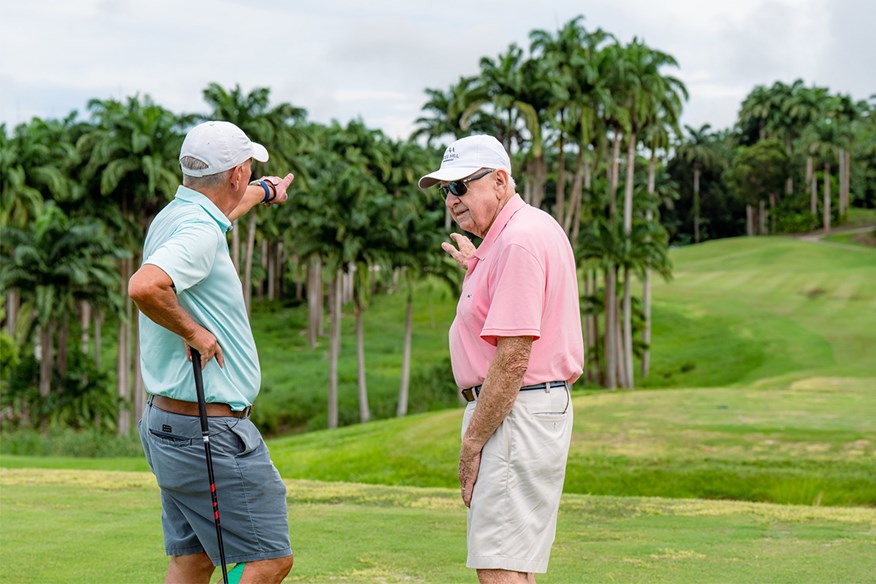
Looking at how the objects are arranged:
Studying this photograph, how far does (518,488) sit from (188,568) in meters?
1.77

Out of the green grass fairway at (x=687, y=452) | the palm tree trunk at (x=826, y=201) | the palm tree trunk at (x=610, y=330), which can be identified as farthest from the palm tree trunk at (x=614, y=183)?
the palm tree trunk at (x=826, y=201)

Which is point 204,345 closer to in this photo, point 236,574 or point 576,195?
point 236,574

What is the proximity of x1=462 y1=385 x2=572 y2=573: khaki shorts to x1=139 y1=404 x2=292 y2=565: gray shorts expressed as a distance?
0.98 metres

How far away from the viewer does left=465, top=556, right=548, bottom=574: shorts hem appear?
538 centimetres

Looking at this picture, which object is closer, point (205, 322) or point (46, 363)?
point (205, 322)

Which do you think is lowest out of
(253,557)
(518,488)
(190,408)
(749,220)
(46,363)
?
(46,363)

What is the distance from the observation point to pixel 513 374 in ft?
17.5

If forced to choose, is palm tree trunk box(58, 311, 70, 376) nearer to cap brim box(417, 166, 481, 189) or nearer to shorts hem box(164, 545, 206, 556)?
shorts hem box(164, 545, 206, 556)

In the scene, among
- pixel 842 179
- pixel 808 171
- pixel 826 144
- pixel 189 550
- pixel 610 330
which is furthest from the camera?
pixel 842 179

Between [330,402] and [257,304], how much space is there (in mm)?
43844

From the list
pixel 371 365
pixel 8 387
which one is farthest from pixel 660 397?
pixel 371 365

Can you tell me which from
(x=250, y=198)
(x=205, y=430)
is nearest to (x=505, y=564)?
(x=205, y=430)

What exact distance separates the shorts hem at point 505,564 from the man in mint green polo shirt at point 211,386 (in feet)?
3.12

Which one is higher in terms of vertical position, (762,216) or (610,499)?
(762,216)
